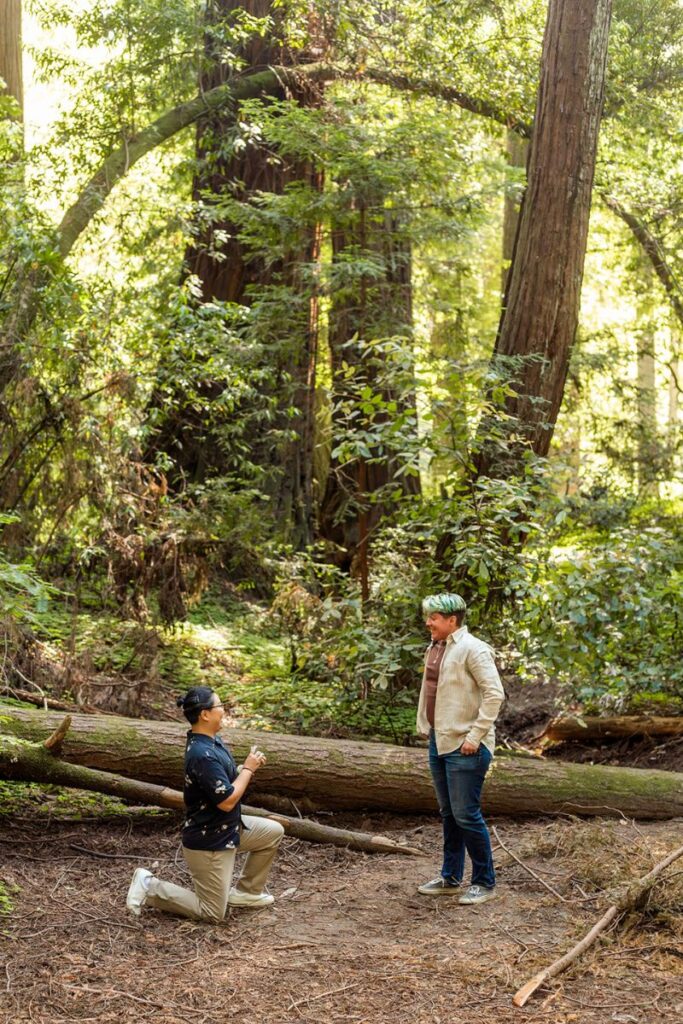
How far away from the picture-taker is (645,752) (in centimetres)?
959

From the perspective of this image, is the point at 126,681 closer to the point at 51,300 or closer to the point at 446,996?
the point at 51,300

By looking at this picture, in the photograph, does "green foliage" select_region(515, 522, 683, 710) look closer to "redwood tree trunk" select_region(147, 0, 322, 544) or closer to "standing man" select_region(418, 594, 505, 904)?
"standing man" select_region(418, 594, 505, 904)

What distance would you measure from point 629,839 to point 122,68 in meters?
11.3

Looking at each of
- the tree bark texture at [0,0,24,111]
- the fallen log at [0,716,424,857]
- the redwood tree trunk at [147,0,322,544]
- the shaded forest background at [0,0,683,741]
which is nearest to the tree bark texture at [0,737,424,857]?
the fallen log at [0,716,424,857]

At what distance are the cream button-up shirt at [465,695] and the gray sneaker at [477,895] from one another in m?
0.88

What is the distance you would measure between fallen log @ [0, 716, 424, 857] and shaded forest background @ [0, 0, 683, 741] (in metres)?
0.94

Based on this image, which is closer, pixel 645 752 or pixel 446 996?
pixel 446 996

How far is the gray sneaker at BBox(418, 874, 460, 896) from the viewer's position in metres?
6.57

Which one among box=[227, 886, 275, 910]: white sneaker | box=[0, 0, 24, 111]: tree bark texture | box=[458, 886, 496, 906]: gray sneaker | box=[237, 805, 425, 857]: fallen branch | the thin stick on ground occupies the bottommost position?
box=[227, 886, 275, 910]: white sneaker

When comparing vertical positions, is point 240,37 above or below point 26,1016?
above

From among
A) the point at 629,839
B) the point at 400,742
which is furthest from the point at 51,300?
the point at 629,839

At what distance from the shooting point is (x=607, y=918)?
5.67m

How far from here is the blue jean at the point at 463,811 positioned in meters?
6.35

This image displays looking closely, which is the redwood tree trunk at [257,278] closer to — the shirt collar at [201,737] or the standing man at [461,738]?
the standing man at [461,738]
